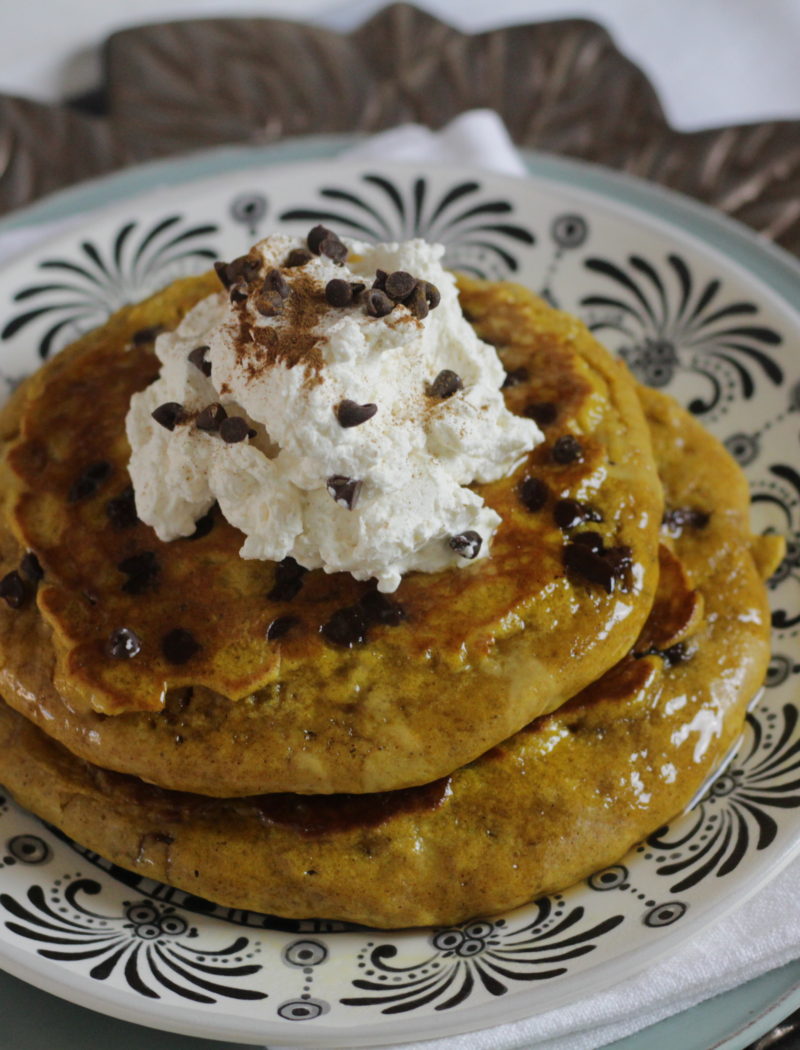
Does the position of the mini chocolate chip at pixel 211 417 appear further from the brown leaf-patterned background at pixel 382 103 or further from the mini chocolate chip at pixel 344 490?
the brown leaf-patterned background at pixel 382 103

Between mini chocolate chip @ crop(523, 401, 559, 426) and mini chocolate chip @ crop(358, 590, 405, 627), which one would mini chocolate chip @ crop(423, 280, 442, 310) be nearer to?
mini chocolate chip @ crop(523, 401, 559, 426)

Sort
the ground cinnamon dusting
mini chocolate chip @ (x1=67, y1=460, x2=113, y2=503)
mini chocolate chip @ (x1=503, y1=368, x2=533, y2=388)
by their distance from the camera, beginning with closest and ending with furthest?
the ground cinnamon dusting
mini chocolate chip @ (x1=67, y1=460, x2=113, y2=503)
mini chocolate chip @ (x1=503, y1=368, x2=533, y2=388)

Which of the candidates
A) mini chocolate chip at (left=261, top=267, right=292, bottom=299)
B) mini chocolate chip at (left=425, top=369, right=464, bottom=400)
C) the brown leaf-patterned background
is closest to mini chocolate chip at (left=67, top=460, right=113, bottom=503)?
mini chocolate chip at (left=261, top=267, right=292, bottom=299)

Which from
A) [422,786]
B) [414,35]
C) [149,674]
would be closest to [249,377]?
[149,674]

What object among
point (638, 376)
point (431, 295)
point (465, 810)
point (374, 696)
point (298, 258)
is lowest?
point (465, 810)

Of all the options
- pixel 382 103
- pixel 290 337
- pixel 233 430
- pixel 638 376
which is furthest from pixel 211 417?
pixel 382 103

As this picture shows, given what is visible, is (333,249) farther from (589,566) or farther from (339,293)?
(589,566)
